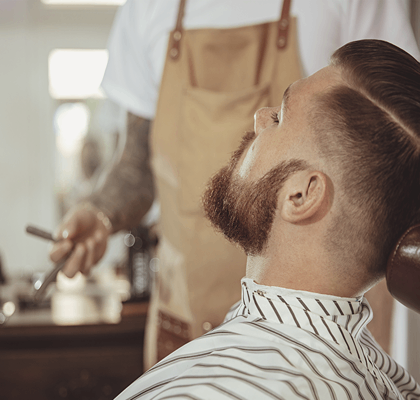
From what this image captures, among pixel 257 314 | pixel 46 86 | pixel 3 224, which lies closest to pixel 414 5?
pixel 257 314

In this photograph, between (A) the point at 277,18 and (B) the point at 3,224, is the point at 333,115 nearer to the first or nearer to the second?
(A) the point at 277,18

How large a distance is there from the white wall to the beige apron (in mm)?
1633

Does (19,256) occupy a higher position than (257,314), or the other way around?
(257,314)

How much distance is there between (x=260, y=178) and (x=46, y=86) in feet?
7.54

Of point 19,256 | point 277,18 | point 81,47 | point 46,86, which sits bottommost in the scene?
point 19,256

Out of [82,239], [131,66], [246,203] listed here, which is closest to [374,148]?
[246,203]

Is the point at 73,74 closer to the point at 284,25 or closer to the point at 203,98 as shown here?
the point at 203,98

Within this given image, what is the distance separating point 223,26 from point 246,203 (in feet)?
2.18

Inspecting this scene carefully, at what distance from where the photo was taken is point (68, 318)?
191 centimetres

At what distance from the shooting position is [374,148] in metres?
0.78

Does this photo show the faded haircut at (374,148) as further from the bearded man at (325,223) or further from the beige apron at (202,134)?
the beige apron at (202,134)

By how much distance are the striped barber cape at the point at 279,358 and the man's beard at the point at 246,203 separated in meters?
0.09

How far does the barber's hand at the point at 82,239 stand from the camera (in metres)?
1.28

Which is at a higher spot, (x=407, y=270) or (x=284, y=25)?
(x=284, y=25)
